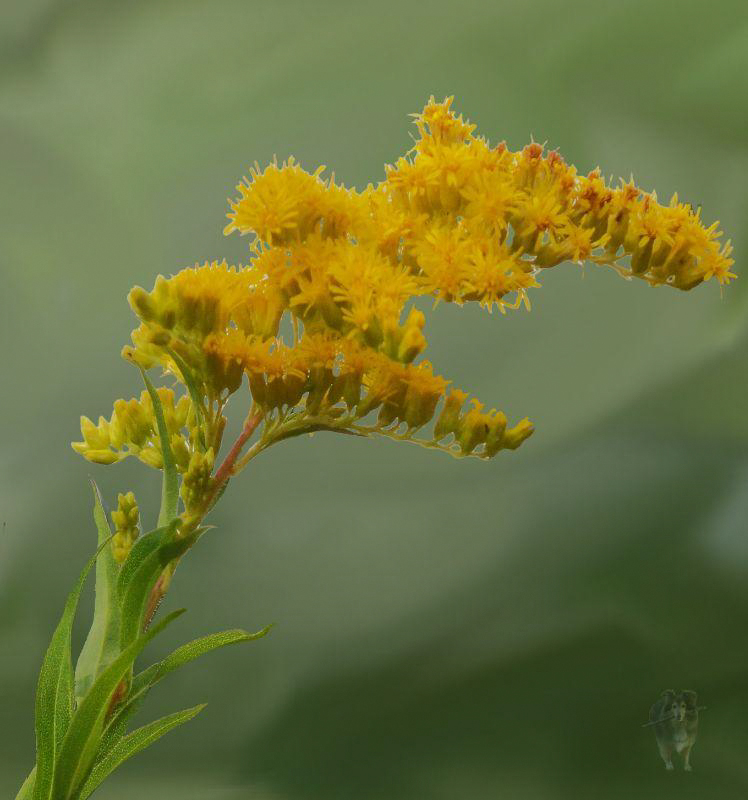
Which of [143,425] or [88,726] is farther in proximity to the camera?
[143,425]

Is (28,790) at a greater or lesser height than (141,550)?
lesser

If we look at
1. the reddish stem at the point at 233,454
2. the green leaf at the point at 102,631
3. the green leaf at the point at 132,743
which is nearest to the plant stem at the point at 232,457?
the reddish stem at the point at 233,454

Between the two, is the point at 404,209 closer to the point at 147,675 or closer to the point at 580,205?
the point at 580,205

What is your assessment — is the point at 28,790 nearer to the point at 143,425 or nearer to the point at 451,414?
the point at 143,425

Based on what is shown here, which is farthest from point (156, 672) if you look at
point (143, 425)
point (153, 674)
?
point (143, 425)

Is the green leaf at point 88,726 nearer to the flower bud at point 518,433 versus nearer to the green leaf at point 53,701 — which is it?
the green leaf at point 53,701

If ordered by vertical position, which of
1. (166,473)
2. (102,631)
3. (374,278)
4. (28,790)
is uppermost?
(374,278)

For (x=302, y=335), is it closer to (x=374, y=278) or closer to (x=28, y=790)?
(x=374, y=278)

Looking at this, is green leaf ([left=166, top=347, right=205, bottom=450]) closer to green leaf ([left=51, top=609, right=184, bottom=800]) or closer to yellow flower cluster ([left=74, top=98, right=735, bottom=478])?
yellow flower cluster ([left=74, top=98, right=735, bottom=478])
